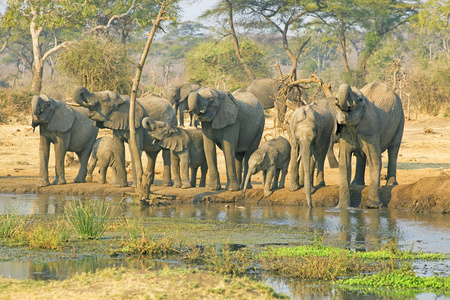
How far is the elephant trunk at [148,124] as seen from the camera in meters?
Answer: 13.4

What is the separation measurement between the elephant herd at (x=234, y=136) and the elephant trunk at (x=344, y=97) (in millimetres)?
15

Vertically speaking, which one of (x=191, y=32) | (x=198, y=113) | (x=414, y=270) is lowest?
(x=414, y=270)

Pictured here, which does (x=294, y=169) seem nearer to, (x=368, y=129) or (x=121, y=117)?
(x=368, y=129)

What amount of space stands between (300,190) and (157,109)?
3.52 m

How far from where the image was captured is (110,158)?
47.3ft

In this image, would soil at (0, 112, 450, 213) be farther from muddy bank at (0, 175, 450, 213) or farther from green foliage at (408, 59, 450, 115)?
green foliage at (408, 59, 450, 115)

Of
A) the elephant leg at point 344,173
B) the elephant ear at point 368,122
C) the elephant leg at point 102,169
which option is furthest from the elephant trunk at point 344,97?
the elephant leg at point 102,169

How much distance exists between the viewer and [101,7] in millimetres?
40281

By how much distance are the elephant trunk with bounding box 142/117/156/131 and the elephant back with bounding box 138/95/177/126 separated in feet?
2.34

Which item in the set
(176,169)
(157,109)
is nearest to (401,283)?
(176,169)

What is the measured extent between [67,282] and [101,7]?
116 ft

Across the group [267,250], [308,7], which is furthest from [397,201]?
[308,7]

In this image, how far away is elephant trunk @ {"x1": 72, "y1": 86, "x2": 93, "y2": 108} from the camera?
1305 centimetres

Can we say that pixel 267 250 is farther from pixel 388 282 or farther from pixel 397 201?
pixel 397 201
